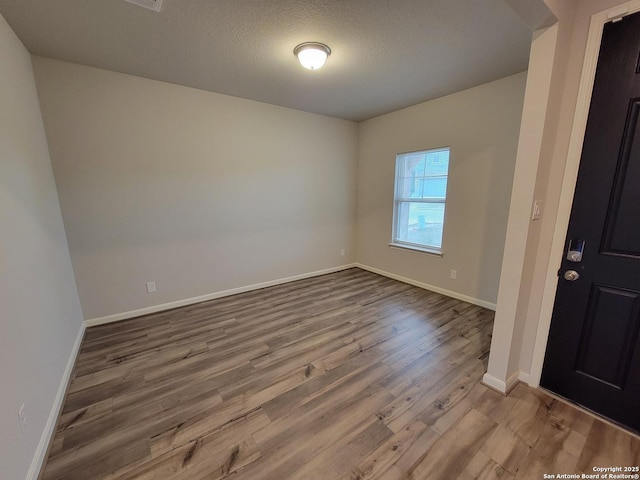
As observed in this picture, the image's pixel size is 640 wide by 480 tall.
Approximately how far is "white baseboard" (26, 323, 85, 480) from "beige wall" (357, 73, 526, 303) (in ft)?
12.7

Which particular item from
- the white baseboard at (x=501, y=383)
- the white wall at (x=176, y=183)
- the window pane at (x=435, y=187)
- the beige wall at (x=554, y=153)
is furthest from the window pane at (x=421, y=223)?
the white baseboard at (x=501, y=383)

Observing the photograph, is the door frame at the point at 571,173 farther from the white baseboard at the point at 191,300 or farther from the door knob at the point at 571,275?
the white baseboard at the point at 191,300

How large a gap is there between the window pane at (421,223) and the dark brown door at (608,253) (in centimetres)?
198

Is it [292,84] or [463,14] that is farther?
[292,84]

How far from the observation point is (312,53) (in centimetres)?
210

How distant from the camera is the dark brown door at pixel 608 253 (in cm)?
138

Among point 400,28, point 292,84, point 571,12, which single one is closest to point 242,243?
point 292,84

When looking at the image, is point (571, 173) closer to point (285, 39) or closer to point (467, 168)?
point (467, 168)

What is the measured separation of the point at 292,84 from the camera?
2891mm

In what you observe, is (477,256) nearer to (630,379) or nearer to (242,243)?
(630,379)

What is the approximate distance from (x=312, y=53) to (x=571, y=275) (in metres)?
2.44

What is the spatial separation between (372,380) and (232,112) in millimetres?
3335

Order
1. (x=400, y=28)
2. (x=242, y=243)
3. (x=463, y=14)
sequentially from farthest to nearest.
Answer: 1. (x=242, y=243)
2. (x=400, y=28)
3. (x=463, y=14)

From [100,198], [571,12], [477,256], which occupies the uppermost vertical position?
[571,12]
